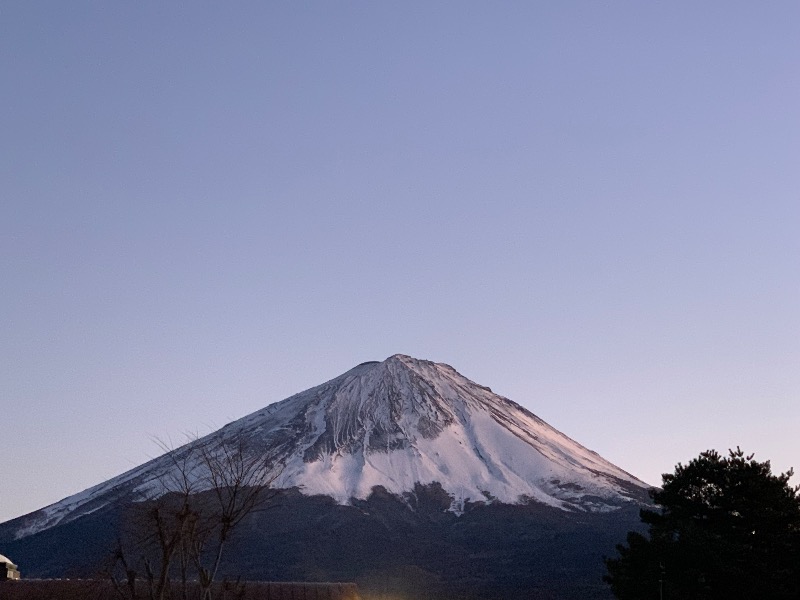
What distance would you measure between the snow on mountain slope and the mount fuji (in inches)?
8.7

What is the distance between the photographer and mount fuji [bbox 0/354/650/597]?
498ft

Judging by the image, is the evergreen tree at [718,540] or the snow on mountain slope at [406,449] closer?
the evergreen tree at [718,540]

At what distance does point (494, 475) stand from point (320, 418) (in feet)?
99.8

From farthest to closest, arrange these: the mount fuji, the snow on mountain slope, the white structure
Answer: the snow on mountain slope < the mount fuji < the white structure

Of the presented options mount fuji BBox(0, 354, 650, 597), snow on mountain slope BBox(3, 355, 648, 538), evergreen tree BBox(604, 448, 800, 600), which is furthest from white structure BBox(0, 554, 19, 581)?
snow on mountain slope BBox(3, 355, 648, 538)

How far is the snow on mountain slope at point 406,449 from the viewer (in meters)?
166

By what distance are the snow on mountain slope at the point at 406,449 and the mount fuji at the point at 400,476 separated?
0.73 ft

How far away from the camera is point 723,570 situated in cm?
4109

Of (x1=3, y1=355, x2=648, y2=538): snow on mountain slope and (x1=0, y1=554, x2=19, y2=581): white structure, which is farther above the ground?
(x1=3, y1=355, x2=648, y2=538): snow on mountain slope

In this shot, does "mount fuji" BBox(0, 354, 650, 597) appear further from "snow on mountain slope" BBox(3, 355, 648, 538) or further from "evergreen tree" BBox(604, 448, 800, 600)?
"evergreen tree" BBox(604, 448, 800, 600)

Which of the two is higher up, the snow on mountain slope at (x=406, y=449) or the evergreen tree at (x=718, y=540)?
the snow on mountain slope at (x=406, y=449)

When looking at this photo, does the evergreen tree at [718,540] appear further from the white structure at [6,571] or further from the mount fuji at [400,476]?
the mount fuji at [400,476]

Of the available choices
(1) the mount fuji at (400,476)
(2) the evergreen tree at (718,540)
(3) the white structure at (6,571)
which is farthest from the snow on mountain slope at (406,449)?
(2) the evergreen tree at (718,540)

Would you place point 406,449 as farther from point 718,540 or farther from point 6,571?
point 718,540
